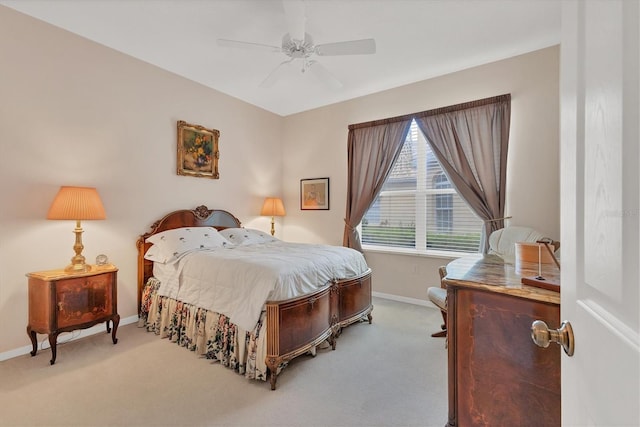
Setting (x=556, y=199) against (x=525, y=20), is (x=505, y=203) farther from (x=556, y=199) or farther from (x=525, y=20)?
(x=525, y=20)

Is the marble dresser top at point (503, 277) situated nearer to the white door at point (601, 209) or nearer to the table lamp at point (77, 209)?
the white door at point (601, 209)

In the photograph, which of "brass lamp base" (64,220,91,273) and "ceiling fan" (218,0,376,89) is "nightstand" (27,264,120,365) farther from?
"ceiling fan" (218,0,376,89)

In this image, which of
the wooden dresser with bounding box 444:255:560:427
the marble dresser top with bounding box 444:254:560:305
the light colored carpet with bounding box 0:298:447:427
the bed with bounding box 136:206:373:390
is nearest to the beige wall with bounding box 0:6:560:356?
the bed with bounding box 136:206:373:390

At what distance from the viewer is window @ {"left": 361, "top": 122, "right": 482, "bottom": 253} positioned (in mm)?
3814

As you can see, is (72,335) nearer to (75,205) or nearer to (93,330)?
(93,330)

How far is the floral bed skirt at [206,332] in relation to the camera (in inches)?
89.0

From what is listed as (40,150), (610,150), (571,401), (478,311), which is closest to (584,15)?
(610,150)

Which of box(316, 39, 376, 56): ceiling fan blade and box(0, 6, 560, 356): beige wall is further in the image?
box(0, 6, 560, 356): beige wall

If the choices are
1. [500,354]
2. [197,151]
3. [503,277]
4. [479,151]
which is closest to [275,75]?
[197,151]

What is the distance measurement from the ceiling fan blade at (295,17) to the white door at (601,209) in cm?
188

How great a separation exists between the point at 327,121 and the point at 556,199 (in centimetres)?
323

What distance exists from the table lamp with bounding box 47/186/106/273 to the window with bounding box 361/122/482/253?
3.40m

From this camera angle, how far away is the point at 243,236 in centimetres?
400

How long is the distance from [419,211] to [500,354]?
294cm
